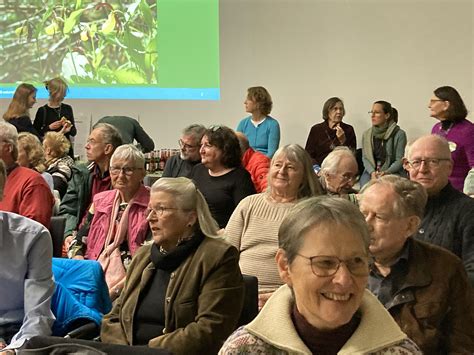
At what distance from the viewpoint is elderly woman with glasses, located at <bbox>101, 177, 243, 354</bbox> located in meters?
2.78

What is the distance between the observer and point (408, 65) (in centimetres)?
831

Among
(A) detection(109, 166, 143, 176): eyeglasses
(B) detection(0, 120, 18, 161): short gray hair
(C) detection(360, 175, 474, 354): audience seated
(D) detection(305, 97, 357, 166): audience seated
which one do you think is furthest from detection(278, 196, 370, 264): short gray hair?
(D) detection(305, 97, 357, 166): audience seated

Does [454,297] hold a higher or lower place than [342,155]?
lower

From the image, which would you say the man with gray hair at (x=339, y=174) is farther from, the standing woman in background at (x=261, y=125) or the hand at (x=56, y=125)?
the hand at (x=56, y=125)

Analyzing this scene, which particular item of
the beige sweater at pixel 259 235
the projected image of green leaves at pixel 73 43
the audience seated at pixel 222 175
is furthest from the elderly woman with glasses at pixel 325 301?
the projected image of green leaves at pixel 73 43

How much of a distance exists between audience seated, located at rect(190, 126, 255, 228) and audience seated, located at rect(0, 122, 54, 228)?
3.48 feet

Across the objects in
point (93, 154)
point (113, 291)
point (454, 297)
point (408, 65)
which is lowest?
point (113, 291)

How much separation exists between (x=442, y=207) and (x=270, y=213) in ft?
3.32

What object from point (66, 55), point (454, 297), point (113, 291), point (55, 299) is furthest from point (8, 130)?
point (66, 55)

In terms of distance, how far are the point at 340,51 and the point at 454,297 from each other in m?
6.20

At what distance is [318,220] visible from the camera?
171cm

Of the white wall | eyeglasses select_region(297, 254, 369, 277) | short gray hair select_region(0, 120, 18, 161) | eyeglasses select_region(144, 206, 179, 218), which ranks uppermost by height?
the white wall

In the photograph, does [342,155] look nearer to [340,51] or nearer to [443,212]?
[443,212]

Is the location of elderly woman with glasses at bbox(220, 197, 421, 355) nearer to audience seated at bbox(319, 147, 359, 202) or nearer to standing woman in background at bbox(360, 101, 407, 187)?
audience seated at bbox(319, 147, 359, 202)
